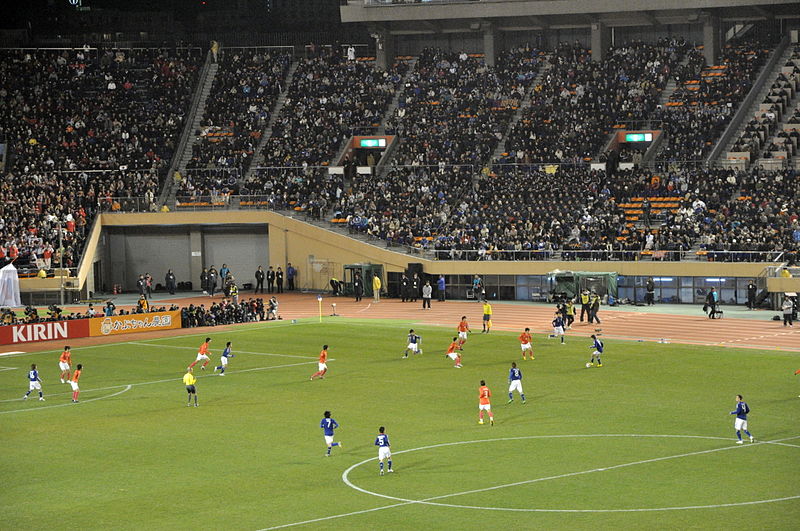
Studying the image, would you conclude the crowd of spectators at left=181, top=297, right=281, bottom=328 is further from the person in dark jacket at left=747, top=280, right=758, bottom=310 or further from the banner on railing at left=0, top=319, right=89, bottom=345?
the person in dark jacket at left=747, top=280, right=758, bottom=310

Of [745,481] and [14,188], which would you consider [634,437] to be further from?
[14,188]

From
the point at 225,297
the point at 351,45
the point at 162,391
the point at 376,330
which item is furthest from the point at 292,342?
the point at 351,45

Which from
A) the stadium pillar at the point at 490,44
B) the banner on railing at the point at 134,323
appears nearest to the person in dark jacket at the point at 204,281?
the banner on railing at the point at 134,323

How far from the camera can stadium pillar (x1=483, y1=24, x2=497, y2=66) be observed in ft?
301

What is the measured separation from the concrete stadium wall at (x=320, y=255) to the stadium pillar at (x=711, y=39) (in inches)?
907

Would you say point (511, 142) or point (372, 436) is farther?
point (511, 142)

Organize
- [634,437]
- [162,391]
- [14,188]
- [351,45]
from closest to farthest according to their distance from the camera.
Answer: [634,437]
[162,391]
[14,188]
[351,45]

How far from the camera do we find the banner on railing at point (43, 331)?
192 ft

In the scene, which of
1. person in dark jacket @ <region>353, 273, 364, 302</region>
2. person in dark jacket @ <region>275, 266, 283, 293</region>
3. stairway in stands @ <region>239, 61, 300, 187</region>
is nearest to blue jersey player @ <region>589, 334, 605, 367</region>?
person in dark jacket @ <region>353, 273, 364, 302</region>

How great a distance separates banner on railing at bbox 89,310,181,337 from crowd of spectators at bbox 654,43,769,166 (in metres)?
33.2

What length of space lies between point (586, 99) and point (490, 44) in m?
11.0

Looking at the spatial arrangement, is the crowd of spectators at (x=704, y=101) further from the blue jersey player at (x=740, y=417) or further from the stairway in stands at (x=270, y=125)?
the blue jersey player at (x=740, y=417)

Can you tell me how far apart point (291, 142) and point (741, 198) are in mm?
32736

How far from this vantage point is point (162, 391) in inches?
1775
